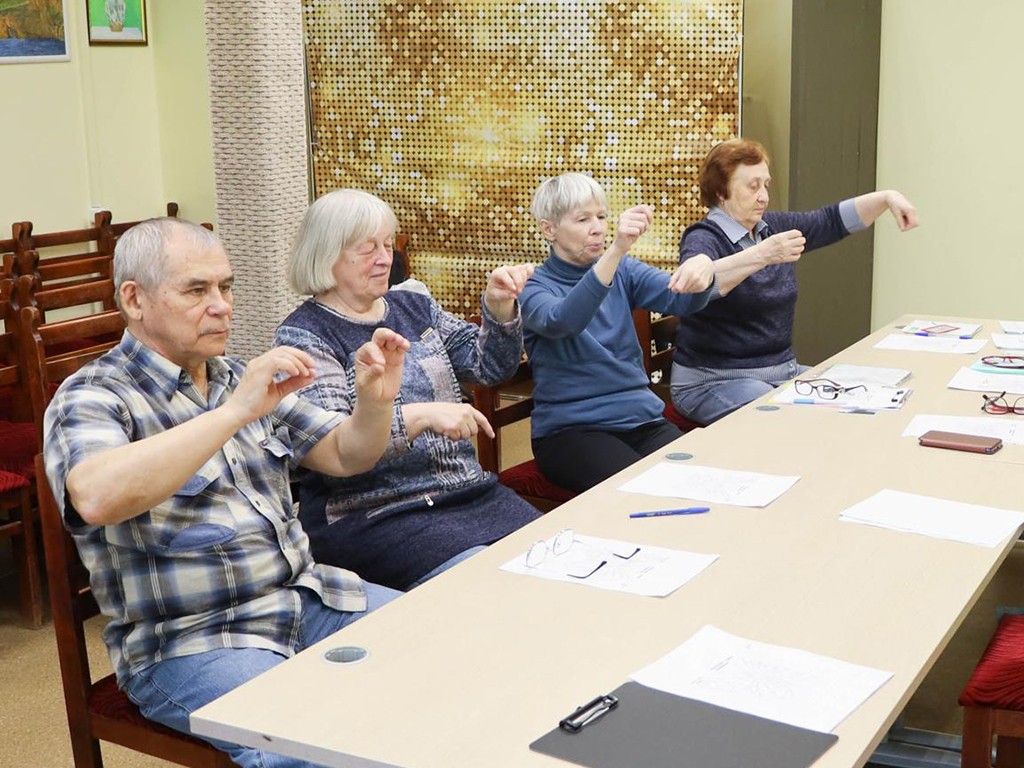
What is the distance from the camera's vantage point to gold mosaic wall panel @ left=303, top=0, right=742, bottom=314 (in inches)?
192

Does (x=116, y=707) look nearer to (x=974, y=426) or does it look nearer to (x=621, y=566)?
(x=621, y=566)

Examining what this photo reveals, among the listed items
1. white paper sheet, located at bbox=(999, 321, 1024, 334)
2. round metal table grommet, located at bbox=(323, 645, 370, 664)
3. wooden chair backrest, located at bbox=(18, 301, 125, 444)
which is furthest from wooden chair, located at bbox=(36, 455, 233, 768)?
white paper sheet, located at bbox=(999, 321, 1024, 334)

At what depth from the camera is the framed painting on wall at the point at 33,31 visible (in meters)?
5.45

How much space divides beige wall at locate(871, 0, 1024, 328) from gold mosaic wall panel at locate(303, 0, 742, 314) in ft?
2.64

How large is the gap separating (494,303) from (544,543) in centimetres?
→ 94

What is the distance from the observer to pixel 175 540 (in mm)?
2035

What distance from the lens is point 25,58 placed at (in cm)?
555

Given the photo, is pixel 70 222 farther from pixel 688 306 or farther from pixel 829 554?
pixel 829 554

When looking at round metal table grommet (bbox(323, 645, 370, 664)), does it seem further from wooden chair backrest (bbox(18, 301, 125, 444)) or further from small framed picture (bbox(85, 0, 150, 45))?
small framed picture (bbox(85, 0, 150, 45))

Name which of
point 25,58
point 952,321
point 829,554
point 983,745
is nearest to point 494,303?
point 829,554

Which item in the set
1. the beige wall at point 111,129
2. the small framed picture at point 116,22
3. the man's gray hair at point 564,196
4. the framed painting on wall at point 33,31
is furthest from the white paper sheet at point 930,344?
the small framed picture at point 116,22

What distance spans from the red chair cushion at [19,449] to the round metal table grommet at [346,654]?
213cm

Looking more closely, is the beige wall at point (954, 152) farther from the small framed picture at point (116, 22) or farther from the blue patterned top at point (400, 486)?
the small framed picture at point (116, 22)

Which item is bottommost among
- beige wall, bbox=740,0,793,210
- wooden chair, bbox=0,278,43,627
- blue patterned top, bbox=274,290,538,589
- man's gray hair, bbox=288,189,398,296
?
wooden chair, bbox=0,278,43,627
